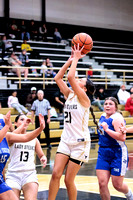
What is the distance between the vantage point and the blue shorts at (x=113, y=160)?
17.5ft

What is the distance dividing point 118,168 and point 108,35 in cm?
1921

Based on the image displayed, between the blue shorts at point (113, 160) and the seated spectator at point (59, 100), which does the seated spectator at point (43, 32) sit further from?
the blue shorts at point (113, 160)

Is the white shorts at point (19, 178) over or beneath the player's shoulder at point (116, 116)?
beneath

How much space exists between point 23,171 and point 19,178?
4.0 inches

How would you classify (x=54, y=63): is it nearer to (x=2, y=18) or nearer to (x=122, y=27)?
(x=2, y=18)

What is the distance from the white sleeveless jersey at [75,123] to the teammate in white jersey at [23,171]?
446 millimetres

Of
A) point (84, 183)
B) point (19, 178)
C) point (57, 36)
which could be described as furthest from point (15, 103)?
point (19, 178)

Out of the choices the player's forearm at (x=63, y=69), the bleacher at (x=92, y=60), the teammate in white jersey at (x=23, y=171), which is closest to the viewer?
the teammate in white jersey at (x=23, y=171)

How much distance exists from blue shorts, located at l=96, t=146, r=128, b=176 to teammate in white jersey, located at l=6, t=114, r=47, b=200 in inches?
33.0

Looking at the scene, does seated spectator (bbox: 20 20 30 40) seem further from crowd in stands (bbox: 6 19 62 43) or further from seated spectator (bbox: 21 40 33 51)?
seated spectator (bbox: 21 40 33 51)

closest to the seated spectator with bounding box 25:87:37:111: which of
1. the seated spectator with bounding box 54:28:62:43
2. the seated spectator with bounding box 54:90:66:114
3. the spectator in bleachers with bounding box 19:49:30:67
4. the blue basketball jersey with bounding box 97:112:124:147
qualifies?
the seated spectator with bounding box 54:90:66:114

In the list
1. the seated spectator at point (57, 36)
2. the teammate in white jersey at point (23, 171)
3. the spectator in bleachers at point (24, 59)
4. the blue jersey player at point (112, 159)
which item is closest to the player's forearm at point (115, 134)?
the blue jersey player at point (112, 159)

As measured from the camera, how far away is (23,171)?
16.3 feet

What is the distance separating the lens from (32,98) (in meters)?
14.6
